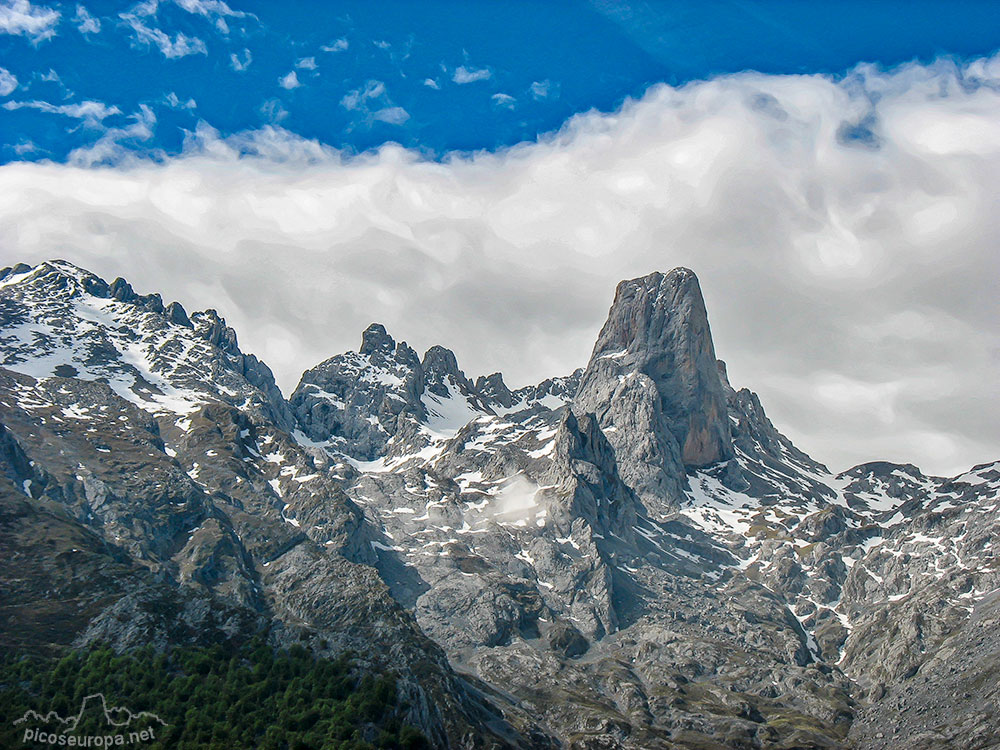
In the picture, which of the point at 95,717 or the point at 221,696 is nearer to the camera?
the point at 95,717

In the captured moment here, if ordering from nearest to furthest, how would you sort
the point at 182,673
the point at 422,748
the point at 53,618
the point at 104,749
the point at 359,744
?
1. the point at 104,749
2. the point at 359,744
3. the point at 422,748
4. the point at 182,673
5. the point at 53,618

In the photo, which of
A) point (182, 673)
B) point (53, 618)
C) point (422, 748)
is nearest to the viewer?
point (422, 748)

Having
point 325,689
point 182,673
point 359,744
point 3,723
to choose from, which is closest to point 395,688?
point 325,689

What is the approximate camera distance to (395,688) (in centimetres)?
18838

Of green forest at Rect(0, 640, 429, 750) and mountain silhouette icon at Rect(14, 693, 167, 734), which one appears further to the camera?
green forest at Rect(0, 640, 429, 750)

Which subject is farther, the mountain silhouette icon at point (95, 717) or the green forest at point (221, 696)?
the green forest at point (221, 696)

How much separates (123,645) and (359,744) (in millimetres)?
61009

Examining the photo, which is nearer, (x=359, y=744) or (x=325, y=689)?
(x=359, y=744)

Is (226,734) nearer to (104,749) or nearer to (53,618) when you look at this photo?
(104,749)

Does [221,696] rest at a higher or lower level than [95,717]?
higher

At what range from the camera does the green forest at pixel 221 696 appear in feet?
529

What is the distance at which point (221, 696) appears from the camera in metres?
175

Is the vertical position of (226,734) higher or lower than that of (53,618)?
lower

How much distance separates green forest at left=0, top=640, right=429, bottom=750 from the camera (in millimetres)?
161250
